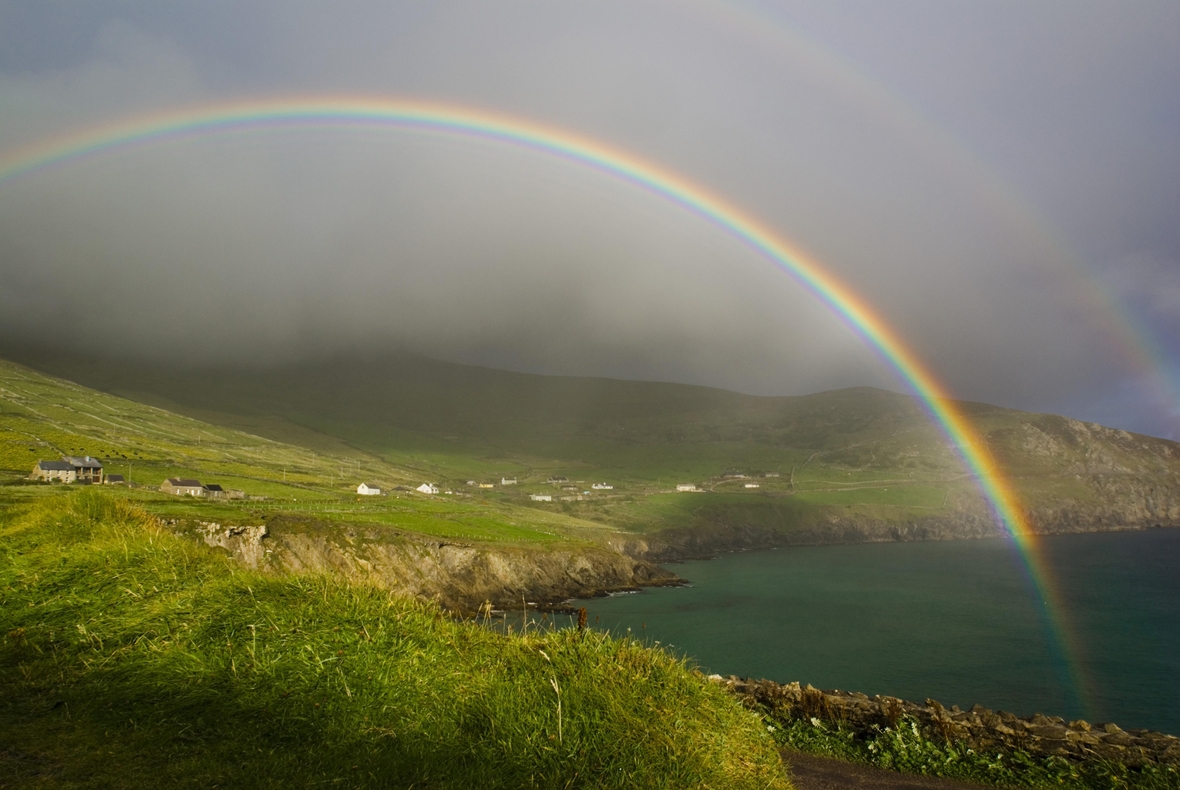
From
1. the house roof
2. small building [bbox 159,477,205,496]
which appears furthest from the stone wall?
the house roof

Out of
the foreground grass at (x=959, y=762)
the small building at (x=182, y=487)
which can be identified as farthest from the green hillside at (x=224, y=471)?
the foreground grass at (x=959, y=762)

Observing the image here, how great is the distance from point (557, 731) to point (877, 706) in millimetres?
12382

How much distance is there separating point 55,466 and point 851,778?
4250 inches

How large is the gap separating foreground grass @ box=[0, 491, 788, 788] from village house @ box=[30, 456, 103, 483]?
95084 millimetres

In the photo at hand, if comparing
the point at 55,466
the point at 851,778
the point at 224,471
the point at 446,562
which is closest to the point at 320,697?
the point at 851,778

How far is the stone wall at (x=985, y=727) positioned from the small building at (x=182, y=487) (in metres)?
95.9

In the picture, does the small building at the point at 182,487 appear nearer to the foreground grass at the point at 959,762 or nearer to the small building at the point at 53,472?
the small building at the point at 53,472

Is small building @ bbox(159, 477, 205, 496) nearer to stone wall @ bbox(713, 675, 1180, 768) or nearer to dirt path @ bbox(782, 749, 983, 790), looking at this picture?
stone wall @ bbox(713, 675, 1180, 768)

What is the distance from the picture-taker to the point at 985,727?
1533 centimetres

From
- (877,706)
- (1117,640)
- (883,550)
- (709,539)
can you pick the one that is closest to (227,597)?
(877,706)

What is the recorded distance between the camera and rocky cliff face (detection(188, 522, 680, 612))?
58.6 meters

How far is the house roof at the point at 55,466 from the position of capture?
289ft

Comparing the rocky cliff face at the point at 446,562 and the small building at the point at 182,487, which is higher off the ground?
the small building at the point at 182,487

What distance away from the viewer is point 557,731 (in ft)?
24.0
